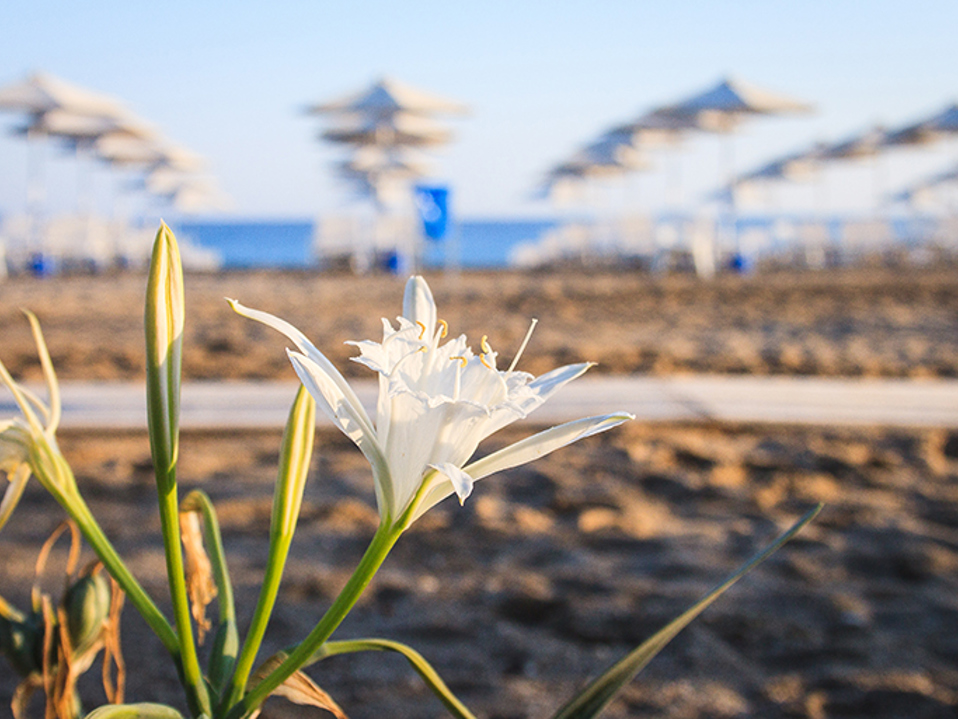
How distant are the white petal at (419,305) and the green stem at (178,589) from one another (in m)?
0.21

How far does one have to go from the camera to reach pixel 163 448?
0.52 meters

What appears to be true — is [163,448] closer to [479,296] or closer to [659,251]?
[479,296]

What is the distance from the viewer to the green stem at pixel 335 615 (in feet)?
1.67

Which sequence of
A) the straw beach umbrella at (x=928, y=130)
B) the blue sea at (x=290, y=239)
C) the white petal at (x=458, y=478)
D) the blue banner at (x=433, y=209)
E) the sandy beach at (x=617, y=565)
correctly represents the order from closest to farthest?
the white petal at (x=458, y=478)
the sandy beach at (x=617, y=565)
the blue banner at (x=433, y=209)
the straw beach umbrella at (x=928, y=130)
the blue sea at (x=290, y=239)

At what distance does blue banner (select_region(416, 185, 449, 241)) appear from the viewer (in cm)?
1078

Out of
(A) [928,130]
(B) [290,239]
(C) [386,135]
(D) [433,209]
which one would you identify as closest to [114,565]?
(D) [433,209]

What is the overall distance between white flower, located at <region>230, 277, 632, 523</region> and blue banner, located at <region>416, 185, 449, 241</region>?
34.0ft

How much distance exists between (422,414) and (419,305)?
0.44ft

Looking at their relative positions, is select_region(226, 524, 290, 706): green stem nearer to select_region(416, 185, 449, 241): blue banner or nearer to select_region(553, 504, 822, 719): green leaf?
select_region(553, 504, 822, 719): green leaf

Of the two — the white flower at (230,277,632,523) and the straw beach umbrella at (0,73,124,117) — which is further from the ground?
the straw beach umbrella at (0,73,124,117)

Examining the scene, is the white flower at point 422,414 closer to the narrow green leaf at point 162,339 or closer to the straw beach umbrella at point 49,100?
the narrow green leaf at point 162,339

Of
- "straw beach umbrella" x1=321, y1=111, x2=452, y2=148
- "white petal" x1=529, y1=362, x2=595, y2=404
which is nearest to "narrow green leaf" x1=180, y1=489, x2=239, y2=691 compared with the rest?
"white petal" x1=529, y1=362, x2=595, y2=404

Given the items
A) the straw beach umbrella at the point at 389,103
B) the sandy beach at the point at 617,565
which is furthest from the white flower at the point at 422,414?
the straw beach umbrella at the point at 389,103

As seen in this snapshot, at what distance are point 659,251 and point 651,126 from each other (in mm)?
2395
